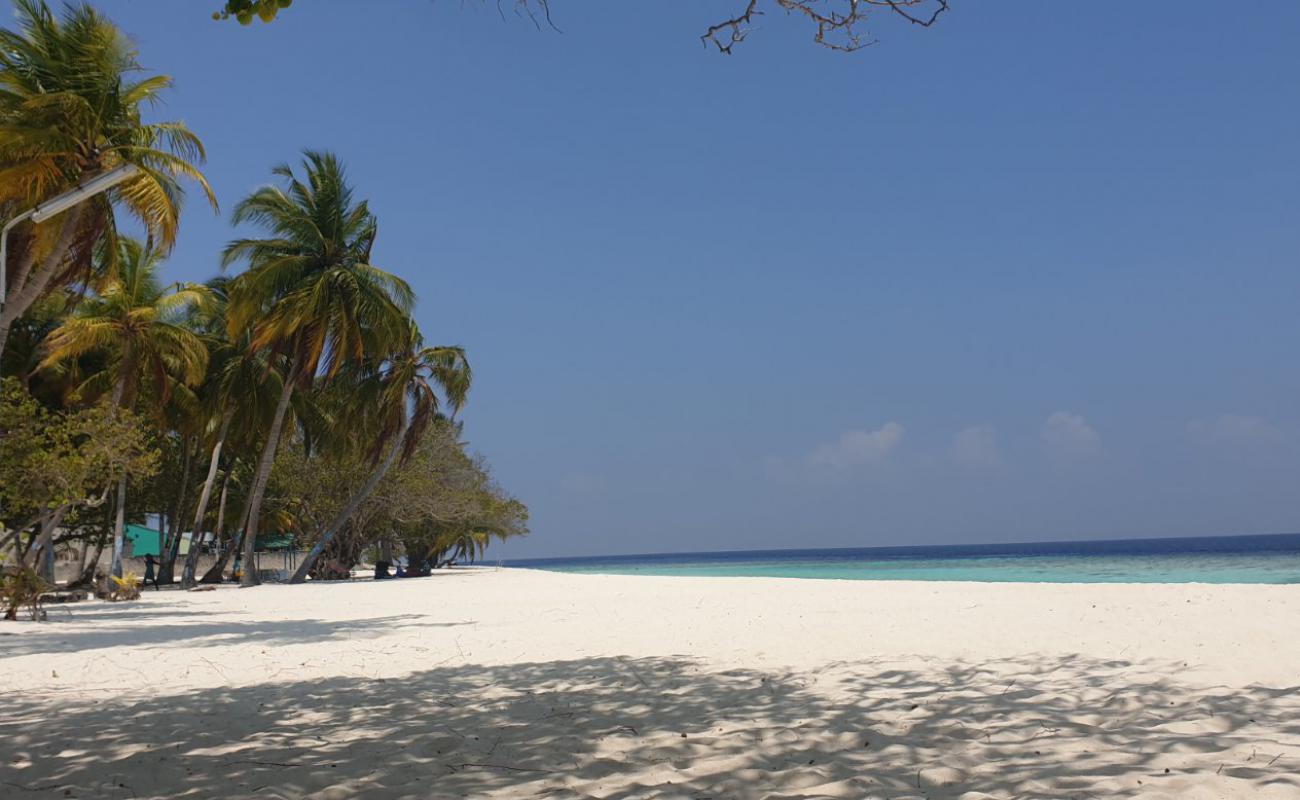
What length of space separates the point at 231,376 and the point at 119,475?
951cm

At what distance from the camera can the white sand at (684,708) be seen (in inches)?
155

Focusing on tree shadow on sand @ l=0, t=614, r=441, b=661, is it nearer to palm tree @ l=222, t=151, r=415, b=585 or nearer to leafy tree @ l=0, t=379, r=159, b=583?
leafy tree @ l=0, t=379, r=159, b=583

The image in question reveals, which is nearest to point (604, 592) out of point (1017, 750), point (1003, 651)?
point (1003, 651)

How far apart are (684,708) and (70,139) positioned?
38.1ft

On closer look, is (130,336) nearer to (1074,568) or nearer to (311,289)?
(311,289)

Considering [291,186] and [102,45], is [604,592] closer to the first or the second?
[102,45]

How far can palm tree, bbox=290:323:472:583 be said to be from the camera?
28.4 m

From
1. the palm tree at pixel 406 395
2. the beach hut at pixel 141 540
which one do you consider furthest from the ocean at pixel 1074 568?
the beach hut at pixel 141 540

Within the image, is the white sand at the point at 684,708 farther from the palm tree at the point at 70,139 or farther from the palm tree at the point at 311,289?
the palm tree at the point at 311,289

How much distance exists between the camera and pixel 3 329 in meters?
11.4

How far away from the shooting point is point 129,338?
2002 centimetres

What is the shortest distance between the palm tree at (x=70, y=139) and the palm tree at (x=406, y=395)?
13796mm

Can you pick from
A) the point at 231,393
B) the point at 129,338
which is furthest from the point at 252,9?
the point at 231,393

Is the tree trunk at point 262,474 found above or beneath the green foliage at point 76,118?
beneath
